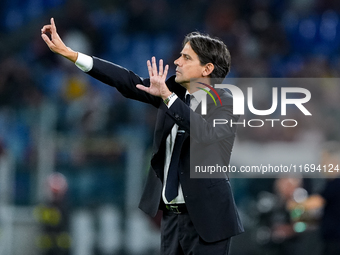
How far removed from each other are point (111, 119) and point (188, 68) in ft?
13.1

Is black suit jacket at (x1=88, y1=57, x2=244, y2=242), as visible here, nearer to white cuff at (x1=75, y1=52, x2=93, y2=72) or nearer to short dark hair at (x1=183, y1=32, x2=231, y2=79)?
white cuff at (x1=75, y1=52, x2=93, y2=72)

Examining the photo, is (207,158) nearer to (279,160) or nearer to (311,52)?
(279,160)

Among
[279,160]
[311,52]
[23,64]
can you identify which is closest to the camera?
[279,160]

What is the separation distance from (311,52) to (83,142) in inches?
192

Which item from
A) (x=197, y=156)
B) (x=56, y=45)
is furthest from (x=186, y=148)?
(x=56, y=45)

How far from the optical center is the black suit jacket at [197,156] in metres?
2.83

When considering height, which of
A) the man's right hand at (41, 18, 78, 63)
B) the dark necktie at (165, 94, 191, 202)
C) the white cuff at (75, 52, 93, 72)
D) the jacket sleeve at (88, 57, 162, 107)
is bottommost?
the dark necktie at (165, 94, 191, 202)

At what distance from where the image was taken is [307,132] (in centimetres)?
730

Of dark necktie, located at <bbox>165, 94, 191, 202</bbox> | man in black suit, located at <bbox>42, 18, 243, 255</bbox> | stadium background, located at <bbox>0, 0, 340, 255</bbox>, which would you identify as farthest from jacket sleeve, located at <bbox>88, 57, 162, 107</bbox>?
stadium background, located at <bbox>0, 0, 340, 255</bbox>

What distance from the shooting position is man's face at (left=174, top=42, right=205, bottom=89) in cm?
309

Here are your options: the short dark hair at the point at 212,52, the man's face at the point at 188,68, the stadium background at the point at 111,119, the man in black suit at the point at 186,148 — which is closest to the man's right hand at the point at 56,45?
the man in black suit at the point at 186,148

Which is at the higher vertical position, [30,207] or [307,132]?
[307,132]

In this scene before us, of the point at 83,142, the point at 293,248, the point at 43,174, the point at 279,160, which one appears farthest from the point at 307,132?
the point at 43,174

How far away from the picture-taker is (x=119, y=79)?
306 centimetres
